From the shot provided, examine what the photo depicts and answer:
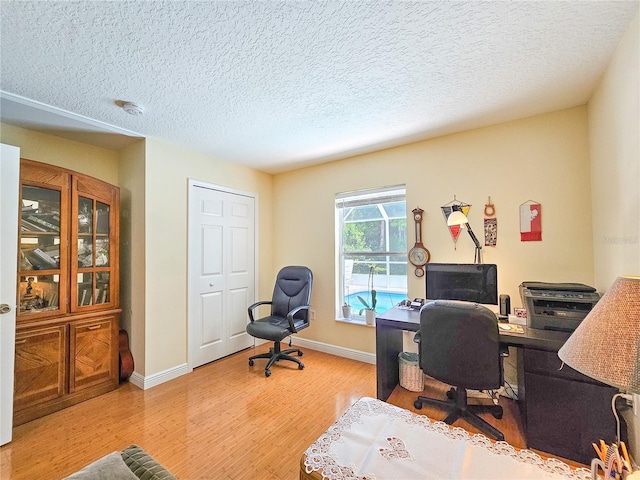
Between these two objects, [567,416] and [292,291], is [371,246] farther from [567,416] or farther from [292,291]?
[567,416]

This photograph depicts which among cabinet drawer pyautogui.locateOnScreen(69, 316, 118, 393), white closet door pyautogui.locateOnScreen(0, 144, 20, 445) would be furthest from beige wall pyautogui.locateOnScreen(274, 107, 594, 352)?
white closet door pyautogui.locateOnScreen(0, 144, 20, 445)

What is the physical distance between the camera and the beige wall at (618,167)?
138 centimetres

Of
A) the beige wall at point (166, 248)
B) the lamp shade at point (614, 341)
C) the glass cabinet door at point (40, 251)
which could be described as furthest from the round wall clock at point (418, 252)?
the glass cabinet door at point (40, 251)

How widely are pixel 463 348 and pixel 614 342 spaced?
114 cm

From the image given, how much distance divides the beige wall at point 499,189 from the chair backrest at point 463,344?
887mm

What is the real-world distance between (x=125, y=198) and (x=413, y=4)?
119 inches

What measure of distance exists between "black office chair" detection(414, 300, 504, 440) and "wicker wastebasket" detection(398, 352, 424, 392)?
54 centimetres

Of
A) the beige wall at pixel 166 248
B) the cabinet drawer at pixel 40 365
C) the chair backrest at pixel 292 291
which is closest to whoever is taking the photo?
the cabinet drawer at pixel 40 365

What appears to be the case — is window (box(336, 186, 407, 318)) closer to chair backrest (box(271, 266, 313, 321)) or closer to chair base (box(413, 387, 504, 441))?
chair backrest (box(271, 266, 313, 321))

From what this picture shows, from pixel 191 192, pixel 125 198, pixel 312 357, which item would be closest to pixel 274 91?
pixel 191 192

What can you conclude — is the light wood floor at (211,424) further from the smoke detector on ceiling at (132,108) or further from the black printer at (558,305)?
the smoke detector on ceiling at (132,108)

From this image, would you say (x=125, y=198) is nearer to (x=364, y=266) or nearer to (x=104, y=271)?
(x=104, y=271)

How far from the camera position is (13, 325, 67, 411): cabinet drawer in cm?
204

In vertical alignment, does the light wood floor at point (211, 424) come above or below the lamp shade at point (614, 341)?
below
